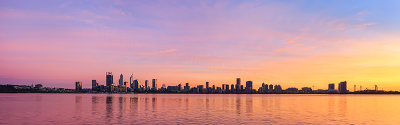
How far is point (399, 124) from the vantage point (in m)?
50.6

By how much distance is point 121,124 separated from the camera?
45250 mm

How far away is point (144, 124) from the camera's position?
4525cm

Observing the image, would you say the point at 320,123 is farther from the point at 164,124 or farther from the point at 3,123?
the point at 3,123

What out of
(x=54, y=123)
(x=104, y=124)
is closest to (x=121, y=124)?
(x=104, y=124)

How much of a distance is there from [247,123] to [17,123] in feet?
105

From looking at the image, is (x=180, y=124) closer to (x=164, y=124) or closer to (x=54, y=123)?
(x=164, y=124)

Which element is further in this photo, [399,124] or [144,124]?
[399,124]

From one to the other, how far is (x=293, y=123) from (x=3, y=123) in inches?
1597

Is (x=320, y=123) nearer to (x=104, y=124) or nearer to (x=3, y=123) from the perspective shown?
(x=104, y=124)

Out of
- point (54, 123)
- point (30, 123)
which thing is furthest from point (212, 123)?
point (30, 123)

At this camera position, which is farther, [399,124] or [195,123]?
[399,124]

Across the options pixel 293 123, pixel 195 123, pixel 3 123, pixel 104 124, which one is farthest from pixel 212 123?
pixel 3 123

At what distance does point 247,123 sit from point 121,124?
17.4m

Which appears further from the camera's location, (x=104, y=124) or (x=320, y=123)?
(x=320, y=123)
